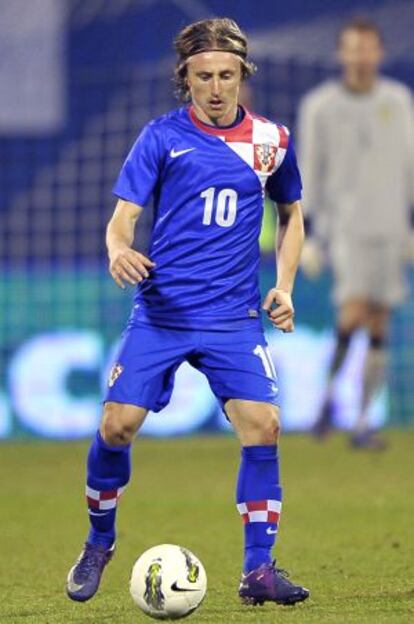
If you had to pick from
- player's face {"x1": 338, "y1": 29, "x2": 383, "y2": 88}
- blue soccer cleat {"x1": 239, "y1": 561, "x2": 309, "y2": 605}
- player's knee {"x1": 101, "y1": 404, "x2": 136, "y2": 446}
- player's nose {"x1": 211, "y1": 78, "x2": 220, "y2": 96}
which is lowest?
blue soccer cleat {"x1": 239, "y1": 561, "x2": 309, "y2": 605}

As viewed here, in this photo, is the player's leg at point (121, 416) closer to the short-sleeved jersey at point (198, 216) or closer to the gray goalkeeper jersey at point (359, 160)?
the short-sleeved jersey at point (198, 216)

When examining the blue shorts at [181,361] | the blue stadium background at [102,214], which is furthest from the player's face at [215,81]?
the blue stadium background at [102,214]

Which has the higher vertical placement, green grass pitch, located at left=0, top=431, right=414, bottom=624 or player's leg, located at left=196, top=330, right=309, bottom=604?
player's leg, located at left=196, top=330, right=309, bottom=604

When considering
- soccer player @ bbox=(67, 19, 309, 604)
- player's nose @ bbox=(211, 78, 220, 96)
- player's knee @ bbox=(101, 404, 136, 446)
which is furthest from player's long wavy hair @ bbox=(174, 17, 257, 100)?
player's knee @ bbox=(101, 404, 136, 446)

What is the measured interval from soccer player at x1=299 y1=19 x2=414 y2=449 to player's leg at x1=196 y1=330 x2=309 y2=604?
6761 mm

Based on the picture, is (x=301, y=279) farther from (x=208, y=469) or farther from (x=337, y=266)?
(x=208, y=469)

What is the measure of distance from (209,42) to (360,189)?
724cm

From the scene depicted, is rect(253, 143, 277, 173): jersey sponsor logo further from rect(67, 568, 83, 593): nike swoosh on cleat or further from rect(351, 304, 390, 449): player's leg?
rect(351, 304, 390, 449): player's leg


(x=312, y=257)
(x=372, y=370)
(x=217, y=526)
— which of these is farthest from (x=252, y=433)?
(x=312, y=257)

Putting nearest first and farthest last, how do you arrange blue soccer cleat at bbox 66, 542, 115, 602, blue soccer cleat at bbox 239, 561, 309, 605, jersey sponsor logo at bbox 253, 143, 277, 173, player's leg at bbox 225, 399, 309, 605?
blue soccer cleat at bbox 239, 561, 309, 605
player's leg at bbox 225, 399, 309, 605
blue soccer cleat at bbox 66, 542, 115, 602
jersey sponsor logo at bbox 253, 143, 277, 173

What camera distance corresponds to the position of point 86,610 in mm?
6812

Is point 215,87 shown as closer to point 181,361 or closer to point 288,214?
point 288,214

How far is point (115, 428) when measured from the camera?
271 inches

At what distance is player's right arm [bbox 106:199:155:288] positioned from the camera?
260 inches
